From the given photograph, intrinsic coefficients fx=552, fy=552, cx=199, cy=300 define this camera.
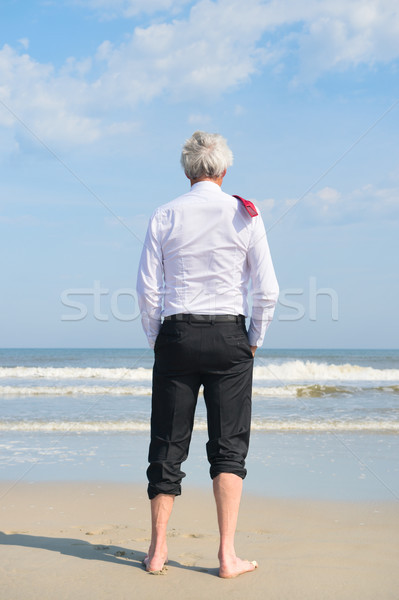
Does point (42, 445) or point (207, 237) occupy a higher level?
point (207, 237)

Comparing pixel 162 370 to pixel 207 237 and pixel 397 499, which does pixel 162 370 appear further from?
pixel 397 499

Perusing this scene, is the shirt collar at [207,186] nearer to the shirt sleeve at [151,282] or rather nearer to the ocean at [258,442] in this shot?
the shirt sleeve at [151,282]

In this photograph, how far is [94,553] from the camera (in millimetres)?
2555

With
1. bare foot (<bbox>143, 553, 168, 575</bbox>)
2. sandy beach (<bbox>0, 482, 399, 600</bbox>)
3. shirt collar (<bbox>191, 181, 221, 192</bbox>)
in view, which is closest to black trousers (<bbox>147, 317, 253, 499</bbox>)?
bare foot (<bbox>143, 553, 168, 575</bbox>)

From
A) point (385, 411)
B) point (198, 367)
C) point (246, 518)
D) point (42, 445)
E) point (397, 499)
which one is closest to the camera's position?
point (198, 367)

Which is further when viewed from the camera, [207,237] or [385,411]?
[385,411]

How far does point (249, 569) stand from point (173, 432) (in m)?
0.65

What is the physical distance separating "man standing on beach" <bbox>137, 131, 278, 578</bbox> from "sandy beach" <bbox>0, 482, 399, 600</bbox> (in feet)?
0.54

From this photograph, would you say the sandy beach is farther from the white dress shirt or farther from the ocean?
the white dress shirt

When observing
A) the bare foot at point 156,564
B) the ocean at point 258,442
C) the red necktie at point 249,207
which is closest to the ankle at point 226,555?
the bare foot at point 156,564

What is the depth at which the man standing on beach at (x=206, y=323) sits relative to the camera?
7.20 ft

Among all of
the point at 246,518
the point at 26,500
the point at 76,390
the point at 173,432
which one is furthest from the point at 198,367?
the point at 76,390

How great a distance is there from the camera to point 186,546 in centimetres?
274

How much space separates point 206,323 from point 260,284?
29cm
